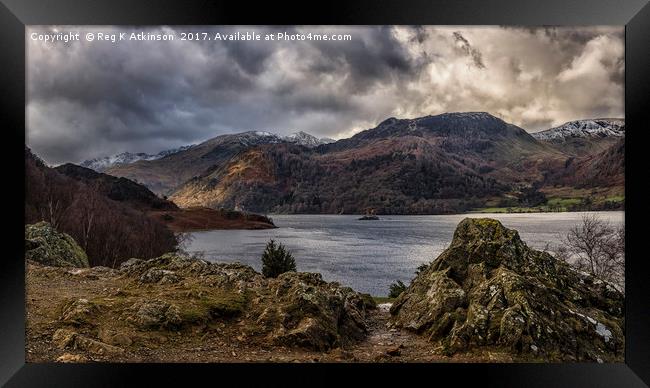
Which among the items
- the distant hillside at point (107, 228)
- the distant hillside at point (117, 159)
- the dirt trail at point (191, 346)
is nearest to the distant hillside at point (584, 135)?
the dirt trail at point (191, 346)

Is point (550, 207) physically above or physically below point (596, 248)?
above

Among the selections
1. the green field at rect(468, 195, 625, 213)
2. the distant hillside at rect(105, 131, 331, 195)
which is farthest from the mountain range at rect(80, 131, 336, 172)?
the green field at rect(468, 195, 625, 213)

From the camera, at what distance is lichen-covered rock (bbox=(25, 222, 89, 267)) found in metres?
5.92

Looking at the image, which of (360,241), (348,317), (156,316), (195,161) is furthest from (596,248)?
(195,161)

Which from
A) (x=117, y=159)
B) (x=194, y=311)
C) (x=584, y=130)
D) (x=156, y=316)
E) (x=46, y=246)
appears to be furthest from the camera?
(x=117, y=159)

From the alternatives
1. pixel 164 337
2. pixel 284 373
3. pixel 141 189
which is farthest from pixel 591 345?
pixel 141 189

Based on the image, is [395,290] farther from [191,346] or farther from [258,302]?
[191,346]

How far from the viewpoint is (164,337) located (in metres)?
4.79

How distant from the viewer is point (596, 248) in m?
5.71

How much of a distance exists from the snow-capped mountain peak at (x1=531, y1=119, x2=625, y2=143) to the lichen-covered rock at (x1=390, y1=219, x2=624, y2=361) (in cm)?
162

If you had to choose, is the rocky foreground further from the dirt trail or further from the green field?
the green field

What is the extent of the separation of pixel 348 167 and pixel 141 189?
11.2ft

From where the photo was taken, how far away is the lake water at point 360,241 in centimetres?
596
